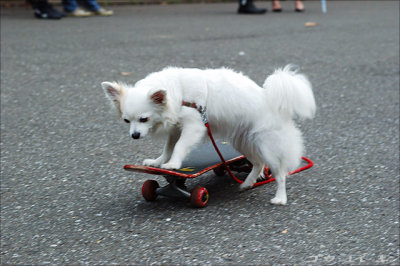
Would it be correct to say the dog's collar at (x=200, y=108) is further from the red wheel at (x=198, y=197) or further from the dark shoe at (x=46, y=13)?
the dark shoe at (x=46, y=13)

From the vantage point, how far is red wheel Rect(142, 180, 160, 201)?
332 centimetres

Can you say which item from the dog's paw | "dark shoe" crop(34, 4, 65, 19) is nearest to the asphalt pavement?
the dog's paw

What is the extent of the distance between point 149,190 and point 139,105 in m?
0.61

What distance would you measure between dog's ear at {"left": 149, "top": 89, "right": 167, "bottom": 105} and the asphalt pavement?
26.3 inches

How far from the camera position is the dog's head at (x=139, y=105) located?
2.95m

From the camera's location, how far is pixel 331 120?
509cm

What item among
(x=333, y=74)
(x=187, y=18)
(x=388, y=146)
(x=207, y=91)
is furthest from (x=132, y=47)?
(x=207, y=91)

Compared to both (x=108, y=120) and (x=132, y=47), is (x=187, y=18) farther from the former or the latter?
(x=108, y=120)

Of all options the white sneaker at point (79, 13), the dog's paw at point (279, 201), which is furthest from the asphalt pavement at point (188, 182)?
the white sneaker at point (79, 13)

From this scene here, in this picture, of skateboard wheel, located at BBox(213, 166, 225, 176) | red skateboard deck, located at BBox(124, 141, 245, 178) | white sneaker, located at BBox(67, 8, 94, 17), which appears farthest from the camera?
white sneaker, located at BBox(67, 8, 94, 17)

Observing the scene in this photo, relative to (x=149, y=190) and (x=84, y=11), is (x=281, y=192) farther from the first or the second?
(x=84, y=11)

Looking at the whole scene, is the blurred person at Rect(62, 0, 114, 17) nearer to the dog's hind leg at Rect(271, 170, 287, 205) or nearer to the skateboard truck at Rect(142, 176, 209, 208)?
the skateboard truck at Rect(142, 176, 209, 208)

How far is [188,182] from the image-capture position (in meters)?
3.71

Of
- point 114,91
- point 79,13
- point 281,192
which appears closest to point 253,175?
point 281,192
